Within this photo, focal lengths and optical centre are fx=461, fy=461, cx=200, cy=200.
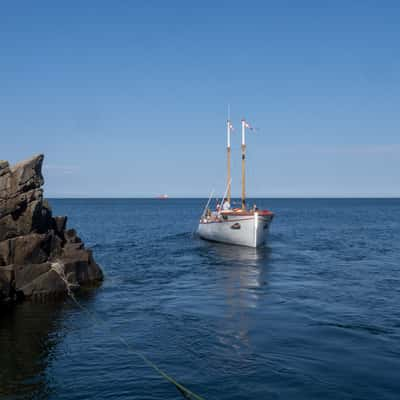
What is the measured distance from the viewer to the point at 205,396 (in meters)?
13.5

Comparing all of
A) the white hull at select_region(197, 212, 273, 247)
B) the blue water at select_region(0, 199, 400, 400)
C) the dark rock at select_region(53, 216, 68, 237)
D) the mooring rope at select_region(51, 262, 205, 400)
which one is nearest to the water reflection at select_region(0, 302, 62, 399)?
the blue water at select_region(0, 199, 400, 400)

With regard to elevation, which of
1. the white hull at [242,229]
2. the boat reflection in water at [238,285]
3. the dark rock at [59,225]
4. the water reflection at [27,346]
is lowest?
the water reflection at [27,346]

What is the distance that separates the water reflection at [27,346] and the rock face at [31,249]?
5.54ft

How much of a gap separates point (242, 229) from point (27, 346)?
3460cm

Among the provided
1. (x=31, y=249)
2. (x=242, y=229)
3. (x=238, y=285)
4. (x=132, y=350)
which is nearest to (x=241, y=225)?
(x=242, y=229)

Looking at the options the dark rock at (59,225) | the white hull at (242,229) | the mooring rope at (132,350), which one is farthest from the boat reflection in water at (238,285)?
the dark rock at (59,225)

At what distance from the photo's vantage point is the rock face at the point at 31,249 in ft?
84.9

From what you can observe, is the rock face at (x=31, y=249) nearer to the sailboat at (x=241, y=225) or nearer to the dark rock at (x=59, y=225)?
the dark rock at (x=59, y=225)

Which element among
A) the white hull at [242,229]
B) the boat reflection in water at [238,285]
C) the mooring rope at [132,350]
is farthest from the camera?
the white hull at [242,229]

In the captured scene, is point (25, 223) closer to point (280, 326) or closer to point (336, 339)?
point (280, 326)

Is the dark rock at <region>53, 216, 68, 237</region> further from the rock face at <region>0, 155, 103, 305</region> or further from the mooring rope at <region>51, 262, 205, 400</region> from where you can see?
the mooring rope at <region>51, 262, 205, 400</region>

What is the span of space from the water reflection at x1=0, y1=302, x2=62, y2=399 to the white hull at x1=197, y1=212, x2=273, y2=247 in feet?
92.5

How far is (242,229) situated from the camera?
50750 millimetres

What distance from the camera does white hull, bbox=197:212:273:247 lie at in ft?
162
